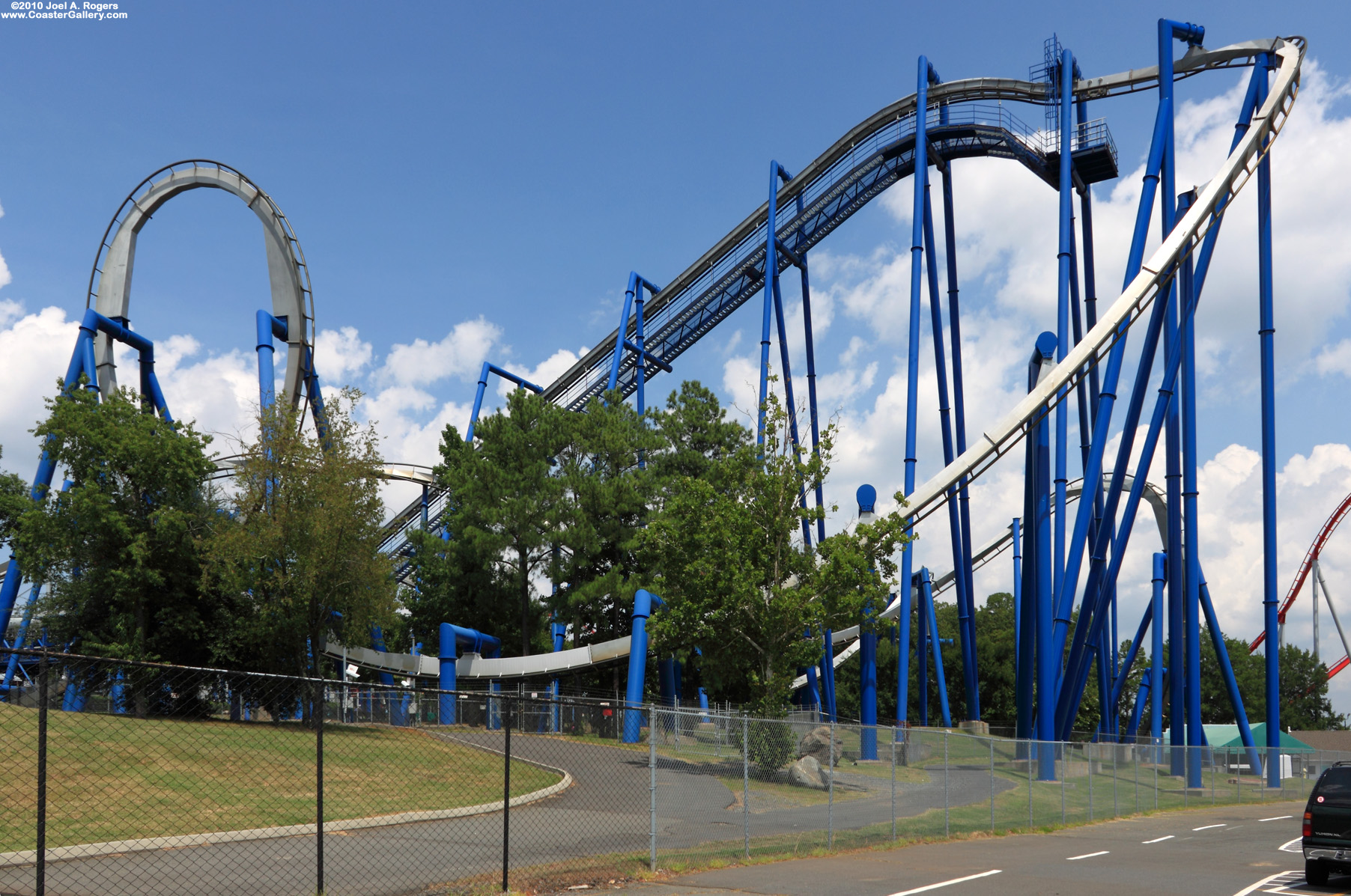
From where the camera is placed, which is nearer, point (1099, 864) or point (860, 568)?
point (1099, 864)

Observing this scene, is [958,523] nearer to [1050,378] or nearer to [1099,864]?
[1050,378]

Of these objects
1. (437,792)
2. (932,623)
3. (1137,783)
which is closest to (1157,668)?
(932,623)

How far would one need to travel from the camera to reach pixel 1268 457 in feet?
103

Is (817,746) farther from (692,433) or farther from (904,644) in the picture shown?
(692,433)

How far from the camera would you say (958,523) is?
32.7 m

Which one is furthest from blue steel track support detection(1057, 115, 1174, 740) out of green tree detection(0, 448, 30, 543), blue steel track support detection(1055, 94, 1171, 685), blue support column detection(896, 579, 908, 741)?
green tree detection(0, 448, 30, 543)

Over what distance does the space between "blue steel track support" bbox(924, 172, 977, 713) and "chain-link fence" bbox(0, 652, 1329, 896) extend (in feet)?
21.1

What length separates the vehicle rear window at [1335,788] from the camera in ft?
39.3

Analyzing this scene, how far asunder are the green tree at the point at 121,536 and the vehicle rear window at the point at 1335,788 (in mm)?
24757

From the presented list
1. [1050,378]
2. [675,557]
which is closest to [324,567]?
[675,557]

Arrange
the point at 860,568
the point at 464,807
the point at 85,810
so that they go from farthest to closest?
the point at 860,568
the point at 464,807
the point at 85,810

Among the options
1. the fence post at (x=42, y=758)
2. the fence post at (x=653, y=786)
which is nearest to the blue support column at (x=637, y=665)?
the fence post at (x=653, y=786)

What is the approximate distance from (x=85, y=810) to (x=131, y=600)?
14860 millimetres

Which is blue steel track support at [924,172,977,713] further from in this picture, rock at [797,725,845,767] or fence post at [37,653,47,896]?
fence post at [37,653,47,896]
